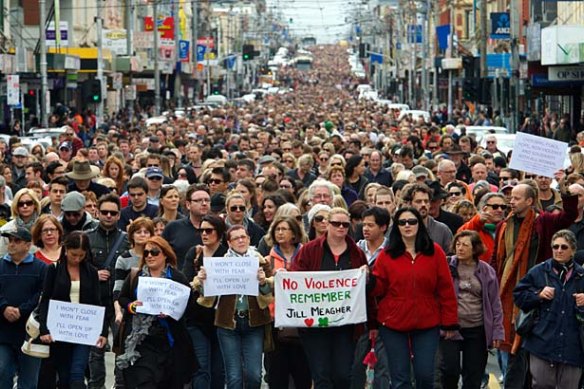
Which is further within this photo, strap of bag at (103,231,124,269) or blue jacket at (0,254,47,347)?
strap of bag at (103,231,124,269)

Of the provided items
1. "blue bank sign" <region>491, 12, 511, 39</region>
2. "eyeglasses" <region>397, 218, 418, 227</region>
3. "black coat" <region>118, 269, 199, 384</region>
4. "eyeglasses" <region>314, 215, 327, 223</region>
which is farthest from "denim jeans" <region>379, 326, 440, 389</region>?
"blue bank sign" <region>491, 12, 511, 39</region>

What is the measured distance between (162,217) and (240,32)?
6738 inches

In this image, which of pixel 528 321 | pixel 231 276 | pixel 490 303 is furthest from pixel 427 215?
pixel 231 276

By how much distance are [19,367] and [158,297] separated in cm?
140

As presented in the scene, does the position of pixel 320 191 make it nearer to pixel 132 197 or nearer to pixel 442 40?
pixel 132 197

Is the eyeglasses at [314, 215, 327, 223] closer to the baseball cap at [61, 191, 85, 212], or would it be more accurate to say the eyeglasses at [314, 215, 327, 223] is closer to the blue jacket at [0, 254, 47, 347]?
the baseball cap at [61, 191, 85, 212]

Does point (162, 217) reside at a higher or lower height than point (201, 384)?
higher

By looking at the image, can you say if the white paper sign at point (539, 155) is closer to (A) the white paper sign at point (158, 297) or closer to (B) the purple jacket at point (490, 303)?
(B) the purple jacket at point (490, 303)

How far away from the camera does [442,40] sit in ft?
242

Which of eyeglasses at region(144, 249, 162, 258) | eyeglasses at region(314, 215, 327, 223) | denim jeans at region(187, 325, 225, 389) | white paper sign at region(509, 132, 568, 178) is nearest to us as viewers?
eyeglasses at region(144, 249, 162, 258)

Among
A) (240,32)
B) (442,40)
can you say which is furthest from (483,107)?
(240,32)

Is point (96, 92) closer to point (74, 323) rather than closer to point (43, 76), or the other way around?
point (43, 76)

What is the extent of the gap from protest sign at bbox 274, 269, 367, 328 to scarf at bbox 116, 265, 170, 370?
37.1 inches

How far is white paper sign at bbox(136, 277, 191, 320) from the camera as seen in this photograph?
10.8 m
